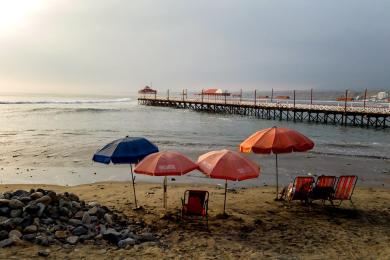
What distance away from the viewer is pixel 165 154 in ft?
26.0

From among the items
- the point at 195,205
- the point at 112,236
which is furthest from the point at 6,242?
the point at 195,205

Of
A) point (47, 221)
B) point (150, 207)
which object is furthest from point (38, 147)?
point (47, 221)

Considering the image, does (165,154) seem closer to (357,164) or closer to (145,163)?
(145,163)

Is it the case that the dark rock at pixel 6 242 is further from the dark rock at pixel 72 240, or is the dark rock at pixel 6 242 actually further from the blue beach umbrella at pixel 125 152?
the blue beach umbrella at pixel 125 152

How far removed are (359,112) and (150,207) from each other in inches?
1386

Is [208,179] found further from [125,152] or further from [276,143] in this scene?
[125,152]

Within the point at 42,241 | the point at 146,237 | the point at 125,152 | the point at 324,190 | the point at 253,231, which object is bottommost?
the point at 253,231

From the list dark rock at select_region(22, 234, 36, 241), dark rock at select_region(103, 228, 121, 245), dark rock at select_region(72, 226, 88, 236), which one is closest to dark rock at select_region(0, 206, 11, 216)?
dark rock at select_region(22, 234, 36, 241)

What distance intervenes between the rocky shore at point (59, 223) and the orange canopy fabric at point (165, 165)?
112cm

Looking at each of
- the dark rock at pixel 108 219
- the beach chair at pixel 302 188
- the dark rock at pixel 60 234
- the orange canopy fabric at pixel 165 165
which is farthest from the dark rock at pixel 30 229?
the beach chair at pixel 302 188

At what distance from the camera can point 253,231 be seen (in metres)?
7.72

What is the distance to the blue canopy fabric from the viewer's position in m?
8.31

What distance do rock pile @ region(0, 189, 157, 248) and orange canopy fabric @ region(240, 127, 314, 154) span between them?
10.2 feet

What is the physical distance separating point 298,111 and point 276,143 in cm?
3814
